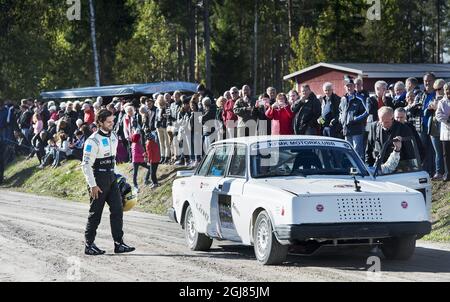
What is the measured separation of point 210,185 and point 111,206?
1455 millimetres

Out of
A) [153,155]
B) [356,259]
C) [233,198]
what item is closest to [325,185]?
[356,259]

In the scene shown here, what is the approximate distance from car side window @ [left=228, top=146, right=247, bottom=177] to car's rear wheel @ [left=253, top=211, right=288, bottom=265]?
1.06 meters

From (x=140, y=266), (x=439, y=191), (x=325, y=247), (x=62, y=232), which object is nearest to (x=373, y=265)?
(x=325, y=247)

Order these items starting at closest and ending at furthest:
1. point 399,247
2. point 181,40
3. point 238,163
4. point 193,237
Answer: point 399,247, point 238,163, point 193,237, point 181,40

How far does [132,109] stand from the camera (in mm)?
23344

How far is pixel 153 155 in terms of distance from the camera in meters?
21.4

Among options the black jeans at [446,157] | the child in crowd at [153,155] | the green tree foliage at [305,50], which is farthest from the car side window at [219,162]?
the green tree foliage at [305,50]

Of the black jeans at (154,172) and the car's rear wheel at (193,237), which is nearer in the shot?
the car's rear wheel at (193,237)

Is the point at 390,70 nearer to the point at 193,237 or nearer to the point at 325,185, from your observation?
the point at 193,237

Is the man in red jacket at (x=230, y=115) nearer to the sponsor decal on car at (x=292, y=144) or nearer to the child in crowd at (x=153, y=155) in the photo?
the child in crowd at (x=153, y=155)

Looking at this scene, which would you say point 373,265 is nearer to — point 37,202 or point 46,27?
point 37,202

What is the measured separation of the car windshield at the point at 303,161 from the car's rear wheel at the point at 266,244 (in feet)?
2.83

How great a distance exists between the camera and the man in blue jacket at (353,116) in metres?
16.8
